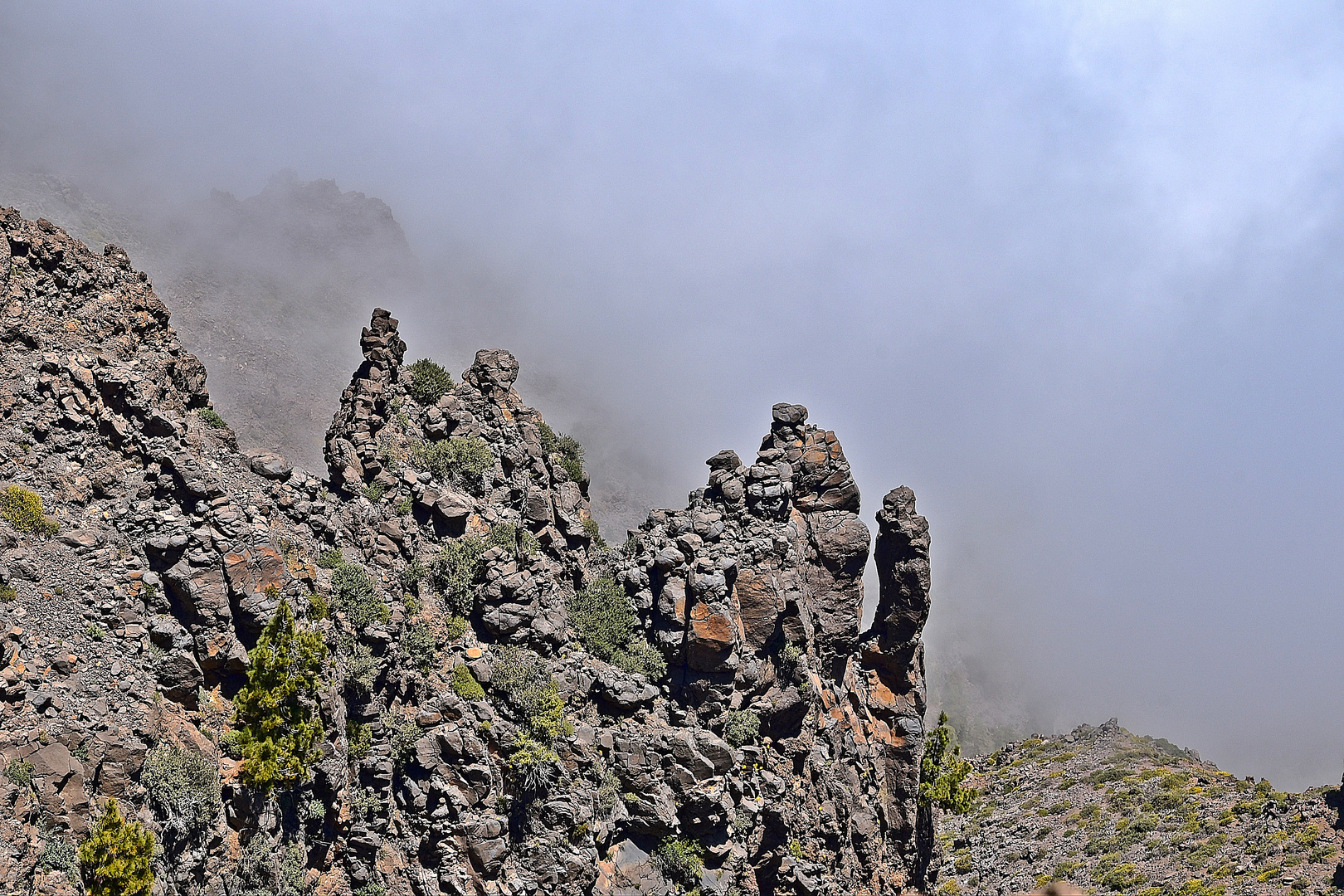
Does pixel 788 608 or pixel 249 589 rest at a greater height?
pixel 788 608

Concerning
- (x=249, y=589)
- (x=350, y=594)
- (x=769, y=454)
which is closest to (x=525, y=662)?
(x=350, y=594)

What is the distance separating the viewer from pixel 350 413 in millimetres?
36969

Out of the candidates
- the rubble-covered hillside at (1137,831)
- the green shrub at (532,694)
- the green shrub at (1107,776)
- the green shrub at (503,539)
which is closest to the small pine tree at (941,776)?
the rubble-covered hillside at (1137,831)

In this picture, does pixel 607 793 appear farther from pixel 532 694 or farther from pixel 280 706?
pixel 280 706

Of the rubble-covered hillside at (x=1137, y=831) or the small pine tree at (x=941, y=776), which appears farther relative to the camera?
the rubble-covered hillside at (x=1137, y=831)

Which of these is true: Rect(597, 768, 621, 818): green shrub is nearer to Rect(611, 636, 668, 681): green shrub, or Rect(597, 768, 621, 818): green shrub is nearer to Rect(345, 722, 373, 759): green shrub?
Rect(611, 636, 668, 681): green shrub

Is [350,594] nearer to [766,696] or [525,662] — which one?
[525,662]

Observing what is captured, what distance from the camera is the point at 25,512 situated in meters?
25.5

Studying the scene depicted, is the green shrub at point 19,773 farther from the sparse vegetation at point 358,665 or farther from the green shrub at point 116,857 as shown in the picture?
the sparse vegetation at point 358,665

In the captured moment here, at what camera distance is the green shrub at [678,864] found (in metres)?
Result: 32.2

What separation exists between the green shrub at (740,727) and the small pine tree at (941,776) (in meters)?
13.8

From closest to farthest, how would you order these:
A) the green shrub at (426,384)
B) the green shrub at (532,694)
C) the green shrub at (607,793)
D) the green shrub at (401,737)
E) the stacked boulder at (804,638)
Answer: the green shrub at (401,737) < the green shrub at (532,694) < the green shrub at (607,793) < the stacked boulder at (804,638) < the green shrub at (426,384)

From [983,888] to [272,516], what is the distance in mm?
57206

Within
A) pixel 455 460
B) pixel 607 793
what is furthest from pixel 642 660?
pixel 455 460
